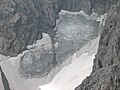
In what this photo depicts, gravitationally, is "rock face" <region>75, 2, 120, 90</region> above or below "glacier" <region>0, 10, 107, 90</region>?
above

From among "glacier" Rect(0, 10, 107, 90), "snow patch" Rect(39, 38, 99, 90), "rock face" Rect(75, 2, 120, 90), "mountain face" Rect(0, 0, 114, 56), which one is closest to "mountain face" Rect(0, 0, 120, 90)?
"mountain face" Rect(0, 0, 114, 56)

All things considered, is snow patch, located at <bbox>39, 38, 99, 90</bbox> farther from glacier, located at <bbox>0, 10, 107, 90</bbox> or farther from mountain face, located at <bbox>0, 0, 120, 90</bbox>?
mountain face, located at <bbox>0, 0, 120, 90</bbox>

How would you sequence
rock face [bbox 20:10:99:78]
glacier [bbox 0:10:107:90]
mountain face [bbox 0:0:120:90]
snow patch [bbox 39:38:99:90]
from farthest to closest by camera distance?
mountain face [bbox 0:0:120:90], rock face [bbox 20:10:99:78], glacier [bbox 0:10:107:90], snow patch [bbox 39:38:99:90]

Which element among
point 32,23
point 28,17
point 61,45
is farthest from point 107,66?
point 28,17

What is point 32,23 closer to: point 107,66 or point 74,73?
point 74,73

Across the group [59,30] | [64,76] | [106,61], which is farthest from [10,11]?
[106,61]

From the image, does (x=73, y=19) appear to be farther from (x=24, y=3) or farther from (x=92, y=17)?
(x=24, y=3)

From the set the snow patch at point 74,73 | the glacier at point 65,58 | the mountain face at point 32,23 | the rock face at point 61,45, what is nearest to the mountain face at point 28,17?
the mountain face at point 32,23
